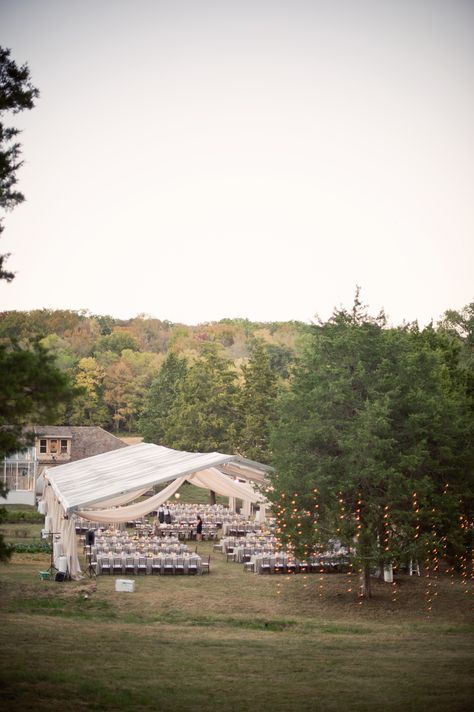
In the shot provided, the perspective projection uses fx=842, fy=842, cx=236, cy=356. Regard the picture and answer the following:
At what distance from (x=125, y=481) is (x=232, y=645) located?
510 inches

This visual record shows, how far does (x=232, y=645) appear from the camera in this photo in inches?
627

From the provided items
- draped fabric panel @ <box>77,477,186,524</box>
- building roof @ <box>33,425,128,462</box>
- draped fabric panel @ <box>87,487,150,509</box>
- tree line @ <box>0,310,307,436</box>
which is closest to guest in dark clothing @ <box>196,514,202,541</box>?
draped fabric panel @ <box>77,477,186,524</box>

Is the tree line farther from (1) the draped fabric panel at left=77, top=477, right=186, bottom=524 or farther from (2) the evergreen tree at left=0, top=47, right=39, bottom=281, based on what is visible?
(2) the evergreen tree at left=0, top=47, right=39, bottom=281

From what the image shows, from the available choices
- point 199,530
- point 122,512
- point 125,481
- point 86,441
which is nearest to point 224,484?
point 199,530

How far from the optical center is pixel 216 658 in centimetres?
1445

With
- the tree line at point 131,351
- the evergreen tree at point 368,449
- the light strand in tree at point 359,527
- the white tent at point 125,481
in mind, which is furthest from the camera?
the tree line at point 131,351

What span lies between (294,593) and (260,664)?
33.2 ft

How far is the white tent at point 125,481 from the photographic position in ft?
85.9

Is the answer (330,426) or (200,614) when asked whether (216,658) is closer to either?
(200,614)

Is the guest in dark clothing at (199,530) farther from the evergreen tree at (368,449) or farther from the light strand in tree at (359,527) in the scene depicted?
the light strand in tree at (359,527)

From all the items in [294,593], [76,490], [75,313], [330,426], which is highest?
A: [75,313]

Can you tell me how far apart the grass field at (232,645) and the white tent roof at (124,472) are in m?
2.58

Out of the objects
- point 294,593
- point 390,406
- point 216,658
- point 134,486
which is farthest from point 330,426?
point 216,658

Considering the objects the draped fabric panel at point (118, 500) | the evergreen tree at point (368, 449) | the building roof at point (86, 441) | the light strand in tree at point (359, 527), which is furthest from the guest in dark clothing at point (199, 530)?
the building roof at point (86, 441)
